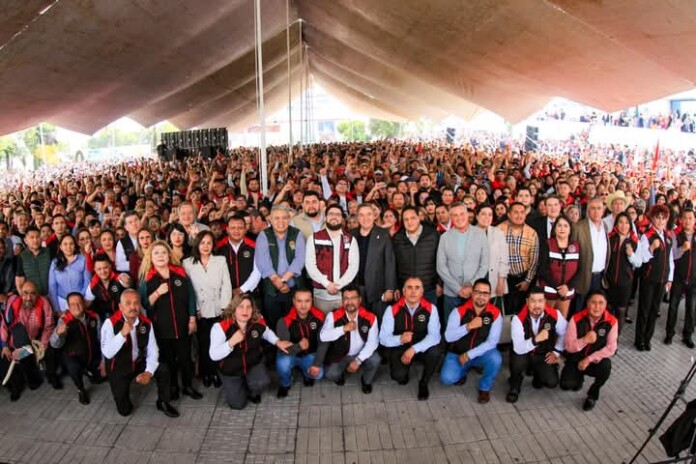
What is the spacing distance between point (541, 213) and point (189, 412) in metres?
4.88

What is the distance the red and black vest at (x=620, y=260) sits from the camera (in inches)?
238

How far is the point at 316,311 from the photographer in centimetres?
532

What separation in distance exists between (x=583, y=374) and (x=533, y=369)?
18.2 inches

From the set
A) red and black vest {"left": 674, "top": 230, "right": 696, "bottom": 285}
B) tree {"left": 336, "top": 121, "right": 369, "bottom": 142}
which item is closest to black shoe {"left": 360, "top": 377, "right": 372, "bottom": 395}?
red and black vest {"left": 674, "top": 230, "right": 696, "bottom": 285}

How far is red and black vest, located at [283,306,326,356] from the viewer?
530 cm

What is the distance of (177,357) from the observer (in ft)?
17.1

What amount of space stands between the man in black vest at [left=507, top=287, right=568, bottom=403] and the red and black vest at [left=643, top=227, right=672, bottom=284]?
5.35ft

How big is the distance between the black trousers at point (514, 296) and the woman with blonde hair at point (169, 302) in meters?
3.52

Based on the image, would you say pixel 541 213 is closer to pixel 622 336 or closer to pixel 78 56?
pixel 622 336

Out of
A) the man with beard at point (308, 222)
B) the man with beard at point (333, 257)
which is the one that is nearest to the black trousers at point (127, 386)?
the man with beard at point (333, 257)

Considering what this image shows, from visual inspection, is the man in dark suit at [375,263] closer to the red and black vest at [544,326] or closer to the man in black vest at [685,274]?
the red and black vest at [544,326]

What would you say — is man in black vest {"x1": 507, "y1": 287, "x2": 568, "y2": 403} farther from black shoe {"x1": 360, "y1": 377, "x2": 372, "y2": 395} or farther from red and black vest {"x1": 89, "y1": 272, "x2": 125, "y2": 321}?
red and black vest {"x1": 89, "y1": 272, "x2": 125, "y2": 321}

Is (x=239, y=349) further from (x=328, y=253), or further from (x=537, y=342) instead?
(x=537, y=342)

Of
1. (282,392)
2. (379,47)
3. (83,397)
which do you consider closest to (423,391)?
(282,392)
